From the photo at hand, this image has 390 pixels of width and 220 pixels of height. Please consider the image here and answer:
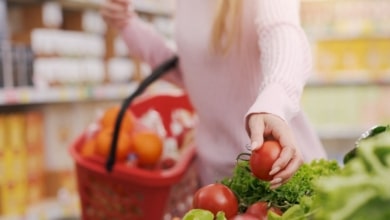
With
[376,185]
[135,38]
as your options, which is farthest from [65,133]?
[376,185]

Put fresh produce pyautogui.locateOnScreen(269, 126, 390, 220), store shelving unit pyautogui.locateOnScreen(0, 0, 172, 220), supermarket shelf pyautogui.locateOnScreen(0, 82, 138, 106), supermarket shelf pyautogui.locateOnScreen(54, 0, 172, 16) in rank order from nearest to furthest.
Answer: fresh produce pyautogui.locateOnScreen(269, 126, 390, 220) → supermarket shelf pyautogui.locateOnScreen(0, 82, 138, 106) → store shelving unit pyautogui.locateOnScreen(0, 0, 172, 220) → supermarket shelf pyautogui.locateOnScreen(54, 0, 172, 16)

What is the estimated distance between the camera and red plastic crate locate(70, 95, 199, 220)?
1719mm

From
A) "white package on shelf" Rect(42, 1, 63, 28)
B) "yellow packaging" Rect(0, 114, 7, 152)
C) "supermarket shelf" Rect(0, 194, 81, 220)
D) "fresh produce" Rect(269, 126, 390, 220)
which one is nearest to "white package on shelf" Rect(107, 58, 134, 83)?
"white package on shelf" Rect(42, 1, 63, 28)

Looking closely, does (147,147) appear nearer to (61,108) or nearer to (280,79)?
(280,79)

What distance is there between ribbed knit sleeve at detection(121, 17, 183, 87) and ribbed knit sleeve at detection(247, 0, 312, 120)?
64cm

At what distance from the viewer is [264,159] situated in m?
0.97

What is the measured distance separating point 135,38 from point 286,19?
755 mm

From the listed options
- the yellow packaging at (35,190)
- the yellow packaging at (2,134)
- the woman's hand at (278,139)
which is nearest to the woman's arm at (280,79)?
the woman's hand at (278,139)

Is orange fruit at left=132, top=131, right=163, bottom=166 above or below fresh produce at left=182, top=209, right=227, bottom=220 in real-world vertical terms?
below

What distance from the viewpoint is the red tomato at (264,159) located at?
0.97 meters

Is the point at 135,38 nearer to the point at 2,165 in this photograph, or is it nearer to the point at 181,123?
the point at 181,123

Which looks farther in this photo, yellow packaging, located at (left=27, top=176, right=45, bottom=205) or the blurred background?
yellow packaging, located at (left=27, top=176, right=45, bottom=205)

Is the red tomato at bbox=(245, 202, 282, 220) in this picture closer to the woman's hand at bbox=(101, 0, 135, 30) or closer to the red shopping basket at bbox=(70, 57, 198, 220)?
the red shopping basket at bbox=(70, 57, 198, 220)

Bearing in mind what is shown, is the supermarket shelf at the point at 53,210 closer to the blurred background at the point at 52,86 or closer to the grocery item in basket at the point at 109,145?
the blurred background at the point at 52,86
